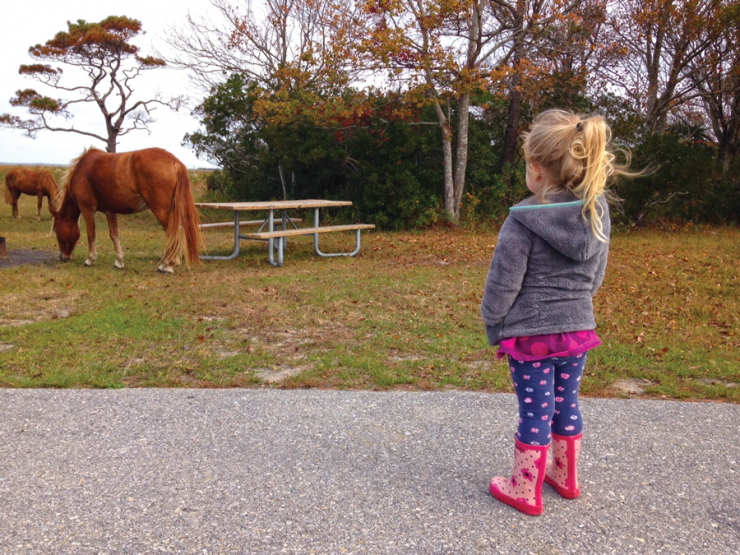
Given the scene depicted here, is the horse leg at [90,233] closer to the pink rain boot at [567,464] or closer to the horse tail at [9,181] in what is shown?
the pink rain boot at [567,464]

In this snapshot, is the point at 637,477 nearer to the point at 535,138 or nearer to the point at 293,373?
the point at 535,138

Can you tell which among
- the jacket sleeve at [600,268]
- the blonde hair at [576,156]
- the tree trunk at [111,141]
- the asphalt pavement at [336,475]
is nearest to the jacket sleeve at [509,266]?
the blonde hair at [576,156]

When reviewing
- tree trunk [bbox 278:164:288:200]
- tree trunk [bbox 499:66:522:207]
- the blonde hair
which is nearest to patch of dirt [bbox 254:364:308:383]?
the blonde hair

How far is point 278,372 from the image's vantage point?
484 cm

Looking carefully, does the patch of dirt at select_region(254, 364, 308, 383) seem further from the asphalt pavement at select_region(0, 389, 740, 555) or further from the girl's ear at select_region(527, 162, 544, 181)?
the girl's ear at select_region(527, 162, 544, 181)

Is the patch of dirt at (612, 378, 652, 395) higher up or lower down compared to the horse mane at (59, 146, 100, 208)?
lower down

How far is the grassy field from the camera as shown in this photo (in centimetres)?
471

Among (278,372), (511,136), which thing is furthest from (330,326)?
(511,136)

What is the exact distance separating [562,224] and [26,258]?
1072 cm

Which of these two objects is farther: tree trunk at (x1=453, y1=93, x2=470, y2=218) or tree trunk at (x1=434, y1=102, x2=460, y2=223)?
tree trunk at (x1=434, y1=102, x2=460, y2=223)

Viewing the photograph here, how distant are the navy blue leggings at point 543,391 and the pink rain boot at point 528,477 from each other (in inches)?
1.7

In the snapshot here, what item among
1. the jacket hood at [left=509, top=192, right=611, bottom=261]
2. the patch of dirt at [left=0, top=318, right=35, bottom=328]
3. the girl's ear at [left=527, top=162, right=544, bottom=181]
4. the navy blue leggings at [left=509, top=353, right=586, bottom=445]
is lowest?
the patch of dirt at [left=0, top=318, right=35, bottom=328]

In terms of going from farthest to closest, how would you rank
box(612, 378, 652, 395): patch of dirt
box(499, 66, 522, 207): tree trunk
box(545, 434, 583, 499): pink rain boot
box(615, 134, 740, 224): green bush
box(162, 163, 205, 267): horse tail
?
box(499, 66, 522, 207): tree trunk → box(615, 134, 740, 224): green bush → box(162, 163, 205, 267): horse tail → box(612, 378, 652, 395): patch of dirt → box(545, 434, 583, 499): pink rain boot

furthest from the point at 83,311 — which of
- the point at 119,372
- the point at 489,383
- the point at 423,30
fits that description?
the point at 423,30
